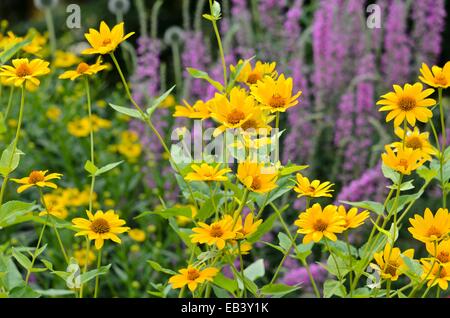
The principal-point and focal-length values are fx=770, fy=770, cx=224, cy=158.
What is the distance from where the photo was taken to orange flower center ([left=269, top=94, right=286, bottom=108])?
35.3 inches

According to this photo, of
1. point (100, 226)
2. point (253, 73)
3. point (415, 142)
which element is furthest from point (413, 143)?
point (100, 226)

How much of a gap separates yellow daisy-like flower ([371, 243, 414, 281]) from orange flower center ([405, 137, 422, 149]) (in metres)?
0.13

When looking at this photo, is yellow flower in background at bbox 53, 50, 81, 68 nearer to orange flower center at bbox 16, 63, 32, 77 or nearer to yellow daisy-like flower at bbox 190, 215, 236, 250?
orange flower center at bbox 16, 63, 32, 77

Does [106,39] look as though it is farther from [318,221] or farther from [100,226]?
[318,221]

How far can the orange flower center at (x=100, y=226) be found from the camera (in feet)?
3.01

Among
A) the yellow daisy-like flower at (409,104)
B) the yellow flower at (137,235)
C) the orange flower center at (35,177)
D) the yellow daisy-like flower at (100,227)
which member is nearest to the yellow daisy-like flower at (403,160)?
the yellow daisy-like flower at (409,104)

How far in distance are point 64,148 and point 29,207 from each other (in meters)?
1.45

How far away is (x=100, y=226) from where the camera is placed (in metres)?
0.92

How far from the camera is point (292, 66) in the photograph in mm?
2480

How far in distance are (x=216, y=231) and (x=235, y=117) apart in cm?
13

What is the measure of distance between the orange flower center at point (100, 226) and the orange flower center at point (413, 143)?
39 centimetres

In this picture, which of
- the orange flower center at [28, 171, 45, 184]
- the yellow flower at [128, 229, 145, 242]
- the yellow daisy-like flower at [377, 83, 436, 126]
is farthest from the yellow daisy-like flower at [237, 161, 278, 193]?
the yellow flower at [128, 229, 145, 242]
